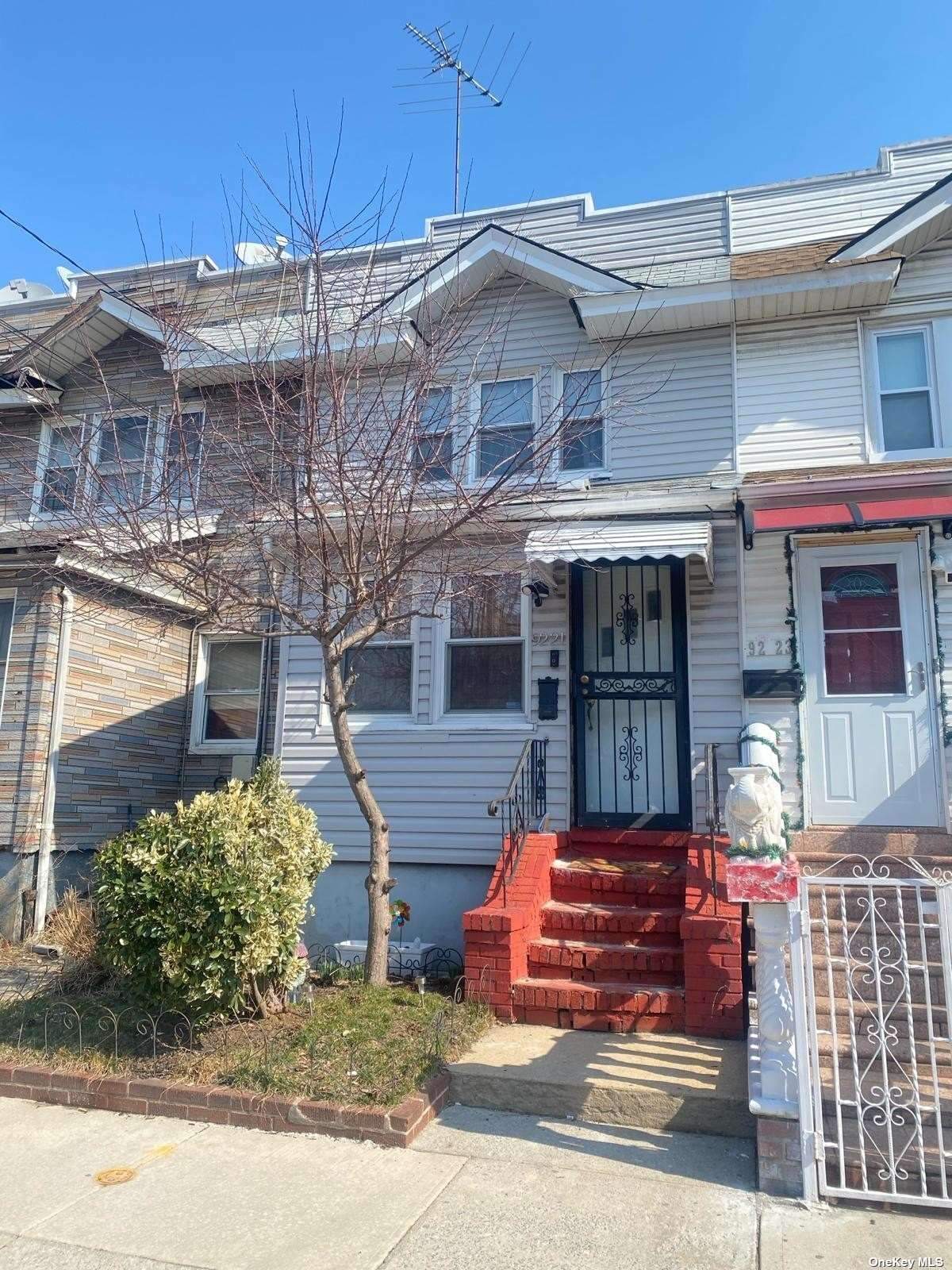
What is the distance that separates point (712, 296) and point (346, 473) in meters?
4.39

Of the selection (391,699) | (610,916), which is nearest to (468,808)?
(391,699)

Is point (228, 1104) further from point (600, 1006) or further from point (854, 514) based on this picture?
point (854, 514)

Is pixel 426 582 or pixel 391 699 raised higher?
pixel 426 582

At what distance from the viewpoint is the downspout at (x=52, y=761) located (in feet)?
29.8

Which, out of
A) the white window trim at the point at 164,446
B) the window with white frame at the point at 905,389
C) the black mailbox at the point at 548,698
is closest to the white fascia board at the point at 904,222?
the window with white frame at the point at 905,389

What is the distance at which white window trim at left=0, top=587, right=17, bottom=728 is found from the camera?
31.8ft

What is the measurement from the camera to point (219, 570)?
657cm

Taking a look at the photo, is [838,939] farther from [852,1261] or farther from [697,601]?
[697,601]

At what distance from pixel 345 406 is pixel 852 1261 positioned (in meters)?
6.25

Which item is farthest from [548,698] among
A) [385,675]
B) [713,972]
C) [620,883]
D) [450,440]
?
[713,972]

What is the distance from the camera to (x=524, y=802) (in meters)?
7.89

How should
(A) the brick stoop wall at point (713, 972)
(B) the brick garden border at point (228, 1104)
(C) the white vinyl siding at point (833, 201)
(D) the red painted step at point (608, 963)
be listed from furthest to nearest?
1. (C) the white vinyl siding at point (833, 201)
2. (D) the red painted step at point (608, 963)
3. (A) the brick stoop wall at point (713, 972)
4. (B) the brick garden border at point (228, 1104)

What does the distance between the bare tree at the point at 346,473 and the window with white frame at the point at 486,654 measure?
0.11 meters

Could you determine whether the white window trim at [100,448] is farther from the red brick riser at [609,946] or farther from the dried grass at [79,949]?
the red brick riser at [609,946]
